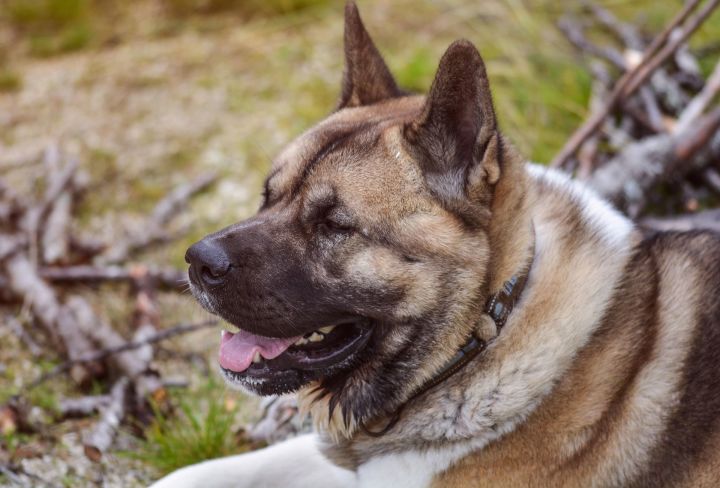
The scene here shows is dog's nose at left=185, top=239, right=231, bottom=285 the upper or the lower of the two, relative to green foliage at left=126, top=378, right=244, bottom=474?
upper

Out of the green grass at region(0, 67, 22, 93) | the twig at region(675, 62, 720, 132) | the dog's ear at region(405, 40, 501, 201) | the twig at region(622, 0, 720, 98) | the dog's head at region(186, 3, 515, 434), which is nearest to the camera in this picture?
the dog's ear at region(405, 40, 501, 201)

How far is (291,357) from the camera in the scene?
281 cm

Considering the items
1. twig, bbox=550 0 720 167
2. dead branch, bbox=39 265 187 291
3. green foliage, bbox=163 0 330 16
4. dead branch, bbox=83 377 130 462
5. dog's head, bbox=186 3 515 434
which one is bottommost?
dead branch, bbox=39 265 187 291

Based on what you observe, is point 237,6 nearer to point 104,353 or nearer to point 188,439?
point 104,353

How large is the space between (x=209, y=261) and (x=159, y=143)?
3.37 metres

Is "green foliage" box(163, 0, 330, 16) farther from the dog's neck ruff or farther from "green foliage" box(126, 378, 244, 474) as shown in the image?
the dog's neck ruff

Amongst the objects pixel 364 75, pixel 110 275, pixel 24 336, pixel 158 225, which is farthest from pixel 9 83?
pixel 364 75

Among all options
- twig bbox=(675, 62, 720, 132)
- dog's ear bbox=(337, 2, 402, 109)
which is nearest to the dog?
dog's ear bbox=(337, 2, 402, 109)

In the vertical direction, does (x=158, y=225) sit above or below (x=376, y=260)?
below

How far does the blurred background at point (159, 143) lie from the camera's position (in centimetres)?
357

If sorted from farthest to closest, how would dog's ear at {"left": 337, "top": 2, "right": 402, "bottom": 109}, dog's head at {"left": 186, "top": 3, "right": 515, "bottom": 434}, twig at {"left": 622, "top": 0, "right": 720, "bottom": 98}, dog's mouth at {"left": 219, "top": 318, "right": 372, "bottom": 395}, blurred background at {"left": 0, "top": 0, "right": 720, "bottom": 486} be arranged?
twig at {"left": 622, "top": 0, "right": 720, "bottom": 98}, blurred background at {"left": 0, "top": 0, "right": 720, "bottom": 486}, dog's ear at {"left": 337, "top": 2, "right": 402, "bottom": 109}, dog's mouth at {"left": 219, "top": 318, "right": 372, "bottom": 395}, dog's head at {"left": 186, "top": 3, "right": 515, "bottom": 434}

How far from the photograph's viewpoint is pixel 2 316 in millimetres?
4328

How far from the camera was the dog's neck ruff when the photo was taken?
270cm

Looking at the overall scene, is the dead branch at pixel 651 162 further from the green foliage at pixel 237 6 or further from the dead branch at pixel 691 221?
the green foliage at pixel 237 6
